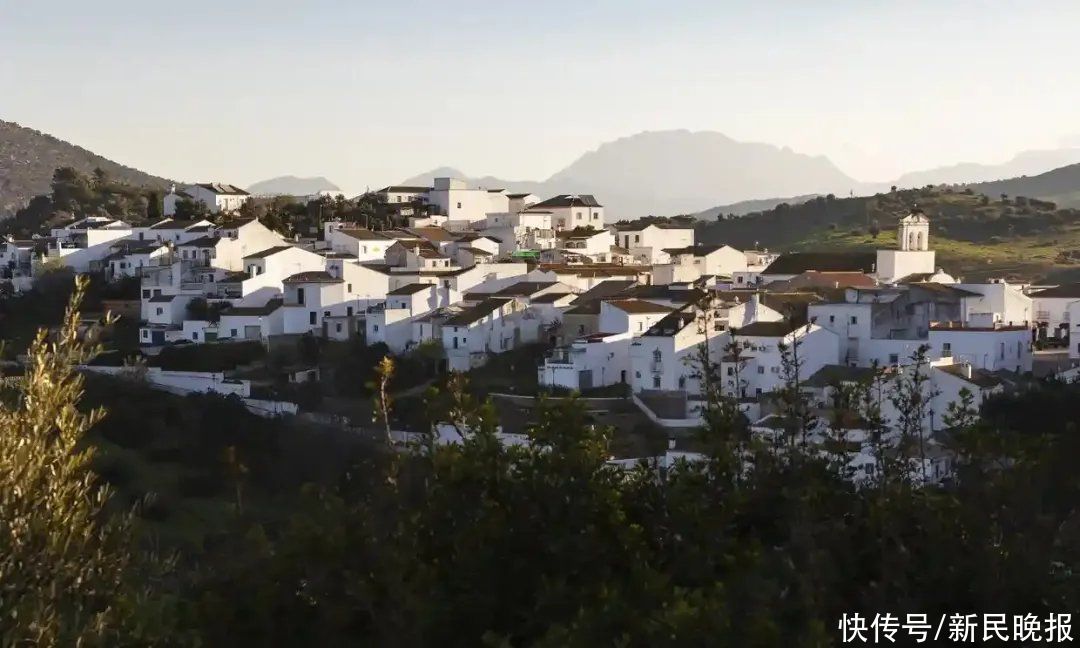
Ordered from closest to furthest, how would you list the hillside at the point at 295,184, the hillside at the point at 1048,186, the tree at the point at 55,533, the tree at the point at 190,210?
the tree at the point at 55,533, the tree at the point at 190,210, the hillside at the point at 1048,186, the hillside at the point at 295,184

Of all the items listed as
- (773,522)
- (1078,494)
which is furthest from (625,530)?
(1078,494)

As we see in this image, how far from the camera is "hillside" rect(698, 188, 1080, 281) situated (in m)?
46.4

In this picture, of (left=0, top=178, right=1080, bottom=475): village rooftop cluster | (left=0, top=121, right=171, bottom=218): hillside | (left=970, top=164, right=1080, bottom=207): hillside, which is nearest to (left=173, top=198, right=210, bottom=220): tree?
(left=0, top=178, right=1080, bottom=475): village rooftop cluster

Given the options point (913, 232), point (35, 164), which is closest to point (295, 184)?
point (35, 164)

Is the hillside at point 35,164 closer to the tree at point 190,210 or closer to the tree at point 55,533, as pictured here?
the tree at point 190,210

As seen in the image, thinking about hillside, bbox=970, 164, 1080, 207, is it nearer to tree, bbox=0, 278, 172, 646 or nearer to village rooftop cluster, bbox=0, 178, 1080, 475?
village rooftop cluster, bbox=0, 178, 1080, 475

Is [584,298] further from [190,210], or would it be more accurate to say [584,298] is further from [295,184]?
[295,184]

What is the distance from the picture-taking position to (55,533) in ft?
22.9

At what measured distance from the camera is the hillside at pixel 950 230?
46406mm

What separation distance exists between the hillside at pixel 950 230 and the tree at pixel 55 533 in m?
38.0

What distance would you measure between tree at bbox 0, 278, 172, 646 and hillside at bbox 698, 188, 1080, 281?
125ft

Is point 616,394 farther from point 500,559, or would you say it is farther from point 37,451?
point 37,451

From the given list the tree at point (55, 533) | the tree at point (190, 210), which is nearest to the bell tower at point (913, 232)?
the tree at point (190, 210)

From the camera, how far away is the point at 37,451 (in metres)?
7.06
